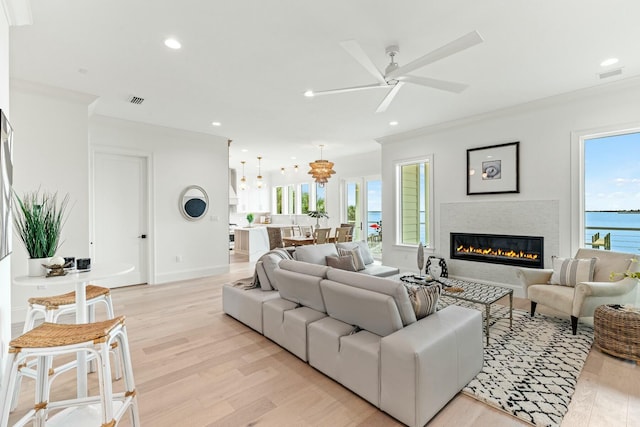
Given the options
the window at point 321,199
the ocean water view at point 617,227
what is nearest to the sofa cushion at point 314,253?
the ocean water view at point 617,227

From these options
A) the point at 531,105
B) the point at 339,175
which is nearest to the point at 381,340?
the point at 531,105

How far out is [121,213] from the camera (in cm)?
527

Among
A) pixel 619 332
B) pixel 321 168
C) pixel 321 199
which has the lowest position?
pixel 619 332

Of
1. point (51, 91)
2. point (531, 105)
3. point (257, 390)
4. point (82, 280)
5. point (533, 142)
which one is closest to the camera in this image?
point (82, 280)

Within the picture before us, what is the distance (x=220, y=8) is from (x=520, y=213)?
4.83m

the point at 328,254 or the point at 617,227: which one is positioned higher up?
the point at 617,227

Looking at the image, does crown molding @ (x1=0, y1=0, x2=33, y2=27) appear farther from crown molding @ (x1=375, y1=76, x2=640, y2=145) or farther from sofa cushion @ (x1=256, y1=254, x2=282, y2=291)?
crown molding @ (x1=375, y1=76, x2=640, y2=145)

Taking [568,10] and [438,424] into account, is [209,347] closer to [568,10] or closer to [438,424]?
[438,424]

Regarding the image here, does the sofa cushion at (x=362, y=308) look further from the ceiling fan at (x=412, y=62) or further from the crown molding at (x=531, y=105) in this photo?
the crown molding at (x=531, y=105)

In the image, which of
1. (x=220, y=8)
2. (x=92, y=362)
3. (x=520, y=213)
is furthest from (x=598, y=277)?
(x=92, y=362)

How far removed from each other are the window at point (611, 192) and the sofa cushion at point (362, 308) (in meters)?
3.81

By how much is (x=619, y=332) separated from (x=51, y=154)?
6453mm

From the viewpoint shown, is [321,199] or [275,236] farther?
[321,199]

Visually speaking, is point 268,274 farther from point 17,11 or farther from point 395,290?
point 17,11
